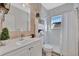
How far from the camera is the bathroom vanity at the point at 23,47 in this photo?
3.69 feet

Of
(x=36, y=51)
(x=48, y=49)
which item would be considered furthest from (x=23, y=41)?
(x=48, y=49)

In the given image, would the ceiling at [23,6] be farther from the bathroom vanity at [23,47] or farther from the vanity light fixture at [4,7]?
the bathroom vanity at [23,47]

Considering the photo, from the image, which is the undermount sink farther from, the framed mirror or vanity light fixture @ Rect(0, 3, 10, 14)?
vanity light fixture @ Rect(0, 3, 10, 14)

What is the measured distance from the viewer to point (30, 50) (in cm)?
132

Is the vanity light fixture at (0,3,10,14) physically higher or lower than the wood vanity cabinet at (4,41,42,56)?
higher

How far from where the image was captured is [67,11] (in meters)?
1.29

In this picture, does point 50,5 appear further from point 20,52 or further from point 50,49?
point 20,52

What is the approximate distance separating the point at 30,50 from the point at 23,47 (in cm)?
11

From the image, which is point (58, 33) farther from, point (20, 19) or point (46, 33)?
point (20, 19)

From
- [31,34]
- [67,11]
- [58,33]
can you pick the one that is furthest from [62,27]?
Result: [31,34]

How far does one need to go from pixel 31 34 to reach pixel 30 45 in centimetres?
15

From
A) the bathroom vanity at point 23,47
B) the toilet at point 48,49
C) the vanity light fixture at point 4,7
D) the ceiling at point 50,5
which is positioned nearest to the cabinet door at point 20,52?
the bathroom vanity at point 23,47

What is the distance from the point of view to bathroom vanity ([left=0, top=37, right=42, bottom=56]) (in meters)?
1.12

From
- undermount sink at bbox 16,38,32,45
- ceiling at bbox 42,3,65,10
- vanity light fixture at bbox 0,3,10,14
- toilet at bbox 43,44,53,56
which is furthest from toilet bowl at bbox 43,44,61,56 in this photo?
vanity light fixture at bbox 0,3,10,14
